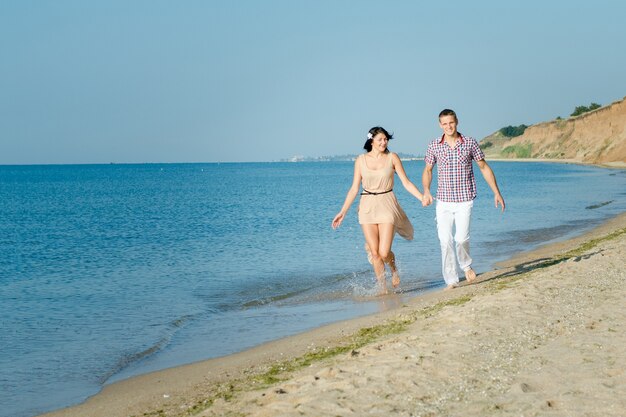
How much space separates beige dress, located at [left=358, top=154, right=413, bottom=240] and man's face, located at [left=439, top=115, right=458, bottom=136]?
83 cm

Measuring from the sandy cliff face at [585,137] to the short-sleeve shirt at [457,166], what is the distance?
240 ft

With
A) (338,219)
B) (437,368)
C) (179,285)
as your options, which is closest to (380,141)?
(338,219)

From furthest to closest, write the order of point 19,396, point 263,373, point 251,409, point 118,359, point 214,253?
point 214,253 → point 118,359 → point 19,396 → point 263,373 → point 251,409

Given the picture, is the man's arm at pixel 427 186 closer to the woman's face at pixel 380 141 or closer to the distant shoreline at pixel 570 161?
the woman's face at pixel 380 141

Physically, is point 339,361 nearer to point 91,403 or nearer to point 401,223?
point 91,403

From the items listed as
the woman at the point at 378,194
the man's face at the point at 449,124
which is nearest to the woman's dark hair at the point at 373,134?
the woman at the point at 378,194

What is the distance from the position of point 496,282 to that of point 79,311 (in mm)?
6023

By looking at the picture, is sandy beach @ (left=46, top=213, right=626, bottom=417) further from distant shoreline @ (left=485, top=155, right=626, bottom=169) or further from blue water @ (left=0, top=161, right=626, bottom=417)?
distant shoreline @ (left=485, top=155, right=626, bottom=169)

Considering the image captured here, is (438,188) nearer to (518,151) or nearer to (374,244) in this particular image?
(374,244)

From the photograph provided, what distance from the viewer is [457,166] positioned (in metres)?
10.1

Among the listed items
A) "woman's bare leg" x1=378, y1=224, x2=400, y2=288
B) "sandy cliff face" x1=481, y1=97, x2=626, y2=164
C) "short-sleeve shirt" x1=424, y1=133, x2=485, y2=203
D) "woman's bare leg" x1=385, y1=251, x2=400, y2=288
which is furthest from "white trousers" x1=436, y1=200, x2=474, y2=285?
"sandy cliff face" x1=481, y1=97, x2=626, y2=164

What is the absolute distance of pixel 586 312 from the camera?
767 centimetres

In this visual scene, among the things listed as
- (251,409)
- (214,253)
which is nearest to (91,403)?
(251,409)

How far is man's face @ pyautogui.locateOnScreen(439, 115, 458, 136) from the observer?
9.96m
